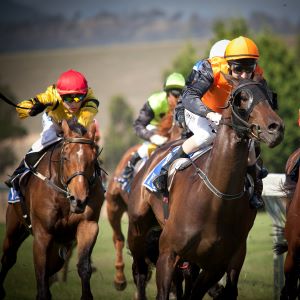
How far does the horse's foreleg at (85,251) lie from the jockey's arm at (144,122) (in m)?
3.63

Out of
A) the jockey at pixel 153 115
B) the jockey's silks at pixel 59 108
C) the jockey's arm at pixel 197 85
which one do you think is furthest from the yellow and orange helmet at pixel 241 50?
the jockey at pixel 153 115

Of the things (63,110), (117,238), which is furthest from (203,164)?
(117,238)

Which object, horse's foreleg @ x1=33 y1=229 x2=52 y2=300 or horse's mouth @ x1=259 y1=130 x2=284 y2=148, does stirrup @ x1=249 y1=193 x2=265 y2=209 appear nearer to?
horse's mouth @ x1=259 y1=130 x2=284 y2=148

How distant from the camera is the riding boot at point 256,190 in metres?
7.25

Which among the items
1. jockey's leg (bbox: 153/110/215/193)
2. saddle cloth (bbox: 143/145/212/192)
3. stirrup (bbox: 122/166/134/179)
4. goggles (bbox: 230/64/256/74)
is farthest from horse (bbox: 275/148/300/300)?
stirrup (bbox: 122/166/134/179)

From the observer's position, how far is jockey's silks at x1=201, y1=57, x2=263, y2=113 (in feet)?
25.0

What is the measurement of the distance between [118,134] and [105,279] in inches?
1582

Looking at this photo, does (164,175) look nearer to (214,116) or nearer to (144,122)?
(214,116)

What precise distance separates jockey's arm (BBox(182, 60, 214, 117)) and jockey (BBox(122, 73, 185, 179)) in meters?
3.83

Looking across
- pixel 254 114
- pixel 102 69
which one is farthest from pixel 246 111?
pixel 102 69

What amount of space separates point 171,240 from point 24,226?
8.83 feet

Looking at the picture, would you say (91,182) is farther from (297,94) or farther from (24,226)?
(297,94)

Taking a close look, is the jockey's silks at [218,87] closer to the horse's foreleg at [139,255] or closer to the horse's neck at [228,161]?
the horse's neck at [228,161]

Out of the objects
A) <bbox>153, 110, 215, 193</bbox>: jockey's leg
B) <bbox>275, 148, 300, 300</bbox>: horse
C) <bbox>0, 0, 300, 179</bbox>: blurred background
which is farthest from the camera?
<bbox>0, 0, 300, 179</bbox>: blurred background
